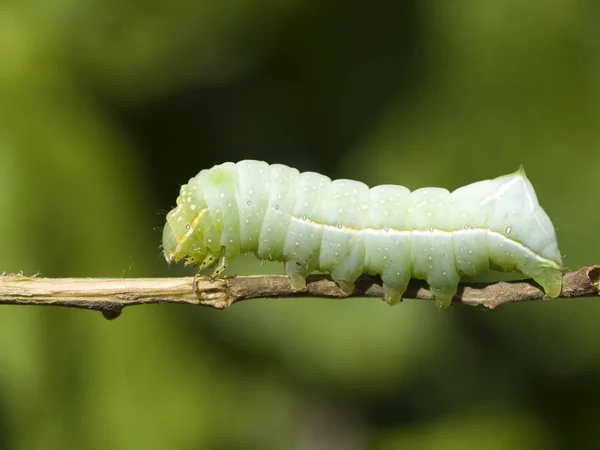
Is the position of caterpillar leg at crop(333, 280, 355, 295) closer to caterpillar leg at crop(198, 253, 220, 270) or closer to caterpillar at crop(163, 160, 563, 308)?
caterpillar at crop(163, 160, 563, 308)

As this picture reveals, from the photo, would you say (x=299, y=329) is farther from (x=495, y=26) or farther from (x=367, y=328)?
(x=495, y=26)

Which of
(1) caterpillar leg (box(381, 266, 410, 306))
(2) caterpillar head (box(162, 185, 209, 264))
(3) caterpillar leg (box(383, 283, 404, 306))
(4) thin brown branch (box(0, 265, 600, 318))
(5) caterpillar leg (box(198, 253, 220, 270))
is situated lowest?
(4) thin brown branch (box(0, 265, 600, 318))

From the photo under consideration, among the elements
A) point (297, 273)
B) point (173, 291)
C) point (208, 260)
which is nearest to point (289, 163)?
point (208, 260)

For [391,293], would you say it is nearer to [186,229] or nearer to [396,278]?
[396,278]

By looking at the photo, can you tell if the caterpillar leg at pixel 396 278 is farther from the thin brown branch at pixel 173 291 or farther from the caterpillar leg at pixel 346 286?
the thin brown branch at pixel 173 291

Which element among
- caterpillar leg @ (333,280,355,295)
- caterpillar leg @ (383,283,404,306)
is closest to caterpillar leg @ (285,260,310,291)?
caterpillar leg @ (333,280,355,295)

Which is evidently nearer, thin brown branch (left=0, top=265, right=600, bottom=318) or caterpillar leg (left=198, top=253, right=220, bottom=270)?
thin brown branch (left=0, top=265, right=600, bottom=318)

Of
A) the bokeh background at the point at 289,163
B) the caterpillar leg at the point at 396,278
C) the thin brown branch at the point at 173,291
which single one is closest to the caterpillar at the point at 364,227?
the caterpillar leg at the point at 396,278
